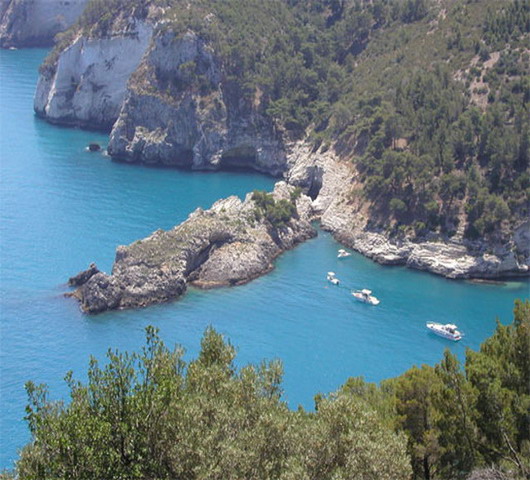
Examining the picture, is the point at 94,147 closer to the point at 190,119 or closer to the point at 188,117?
the point at 188,117

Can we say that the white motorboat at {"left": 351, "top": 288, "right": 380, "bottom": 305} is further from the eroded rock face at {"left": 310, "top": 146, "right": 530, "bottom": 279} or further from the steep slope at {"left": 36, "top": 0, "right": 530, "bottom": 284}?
the steep slope at {"left": 36, "top": 0, "right": 530, "bottom": 284}

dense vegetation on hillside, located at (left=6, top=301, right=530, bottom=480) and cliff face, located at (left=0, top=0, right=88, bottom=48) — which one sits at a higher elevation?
cliff face, located at (left=0, top=0, right=88, bottom=48)

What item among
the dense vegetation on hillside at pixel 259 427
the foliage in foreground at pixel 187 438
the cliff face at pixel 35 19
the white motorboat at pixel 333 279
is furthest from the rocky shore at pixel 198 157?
the cliff face at pixel 35 19

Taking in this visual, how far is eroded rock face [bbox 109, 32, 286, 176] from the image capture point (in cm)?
10362

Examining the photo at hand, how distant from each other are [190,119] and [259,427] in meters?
82.5

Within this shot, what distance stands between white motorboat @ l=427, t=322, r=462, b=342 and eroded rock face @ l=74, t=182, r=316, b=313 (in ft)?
58.9

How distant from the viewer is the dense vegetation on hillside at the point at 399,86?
77438mm

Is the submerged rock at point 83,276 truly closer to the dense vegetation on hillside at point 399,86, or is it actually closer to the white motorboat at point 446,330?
the white motorboat at point 446,330

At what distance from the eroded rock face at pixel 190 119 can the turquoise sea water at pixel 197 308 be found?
1033 cm

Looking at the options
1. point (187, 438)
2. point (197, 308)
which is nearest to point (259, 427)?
point (187, 438)

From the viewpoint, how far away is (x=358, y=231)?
80.8 metres

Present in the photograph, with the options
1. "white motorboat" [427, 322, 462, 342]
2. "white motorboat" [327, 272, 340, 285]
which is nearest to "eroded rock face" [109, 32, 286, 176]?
"white motorboat" [327, 272, 340, 285]

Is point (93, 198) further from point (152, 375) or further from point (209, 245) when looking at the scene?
point (152, 375)

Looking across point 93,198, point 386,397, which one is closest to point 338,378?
point 386,397
